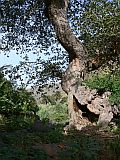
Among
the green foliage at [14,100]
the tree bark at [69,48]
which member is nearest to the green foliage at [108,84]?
the tree bark at [69,48]

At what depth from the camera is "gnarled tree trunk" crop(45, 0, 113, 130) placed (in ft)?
46.1

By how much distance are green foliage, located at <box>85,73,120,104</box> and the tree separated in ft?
1.57

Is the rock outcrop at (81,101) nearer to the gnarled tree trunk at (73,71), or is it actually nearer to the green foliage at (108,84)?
the gnarled tree trunk at (73,71)

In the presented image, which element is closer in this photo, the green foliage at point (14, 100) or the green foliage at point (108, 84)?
the green foliage at point (108, 84)

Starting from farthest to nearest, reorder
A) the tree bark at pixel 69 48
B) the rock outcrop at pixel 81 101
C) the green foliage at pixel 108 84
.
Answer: the green foliage at pixel 108 84
the rock outcrop at pixel 81 101
the tree bark at pixel 69 48

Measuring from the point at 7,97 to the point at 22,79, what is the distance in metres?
1.14

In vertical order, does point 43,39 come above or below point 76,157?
above

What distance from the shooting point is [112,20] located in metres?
12.9

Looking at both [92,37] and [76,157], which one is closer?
[76,157]

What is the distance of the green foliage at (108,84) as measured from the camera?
48.2 feet

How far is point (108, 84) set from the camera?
50.1ft

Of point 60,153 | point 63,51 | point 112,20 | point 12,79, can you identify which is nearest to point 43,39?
point 63,51

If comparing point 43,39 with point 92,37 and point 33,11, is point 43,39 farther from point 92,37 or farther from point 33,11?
point 92,37

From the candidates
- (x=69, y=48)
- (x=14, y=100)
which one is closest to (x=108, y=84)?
(x=69, y=48)
